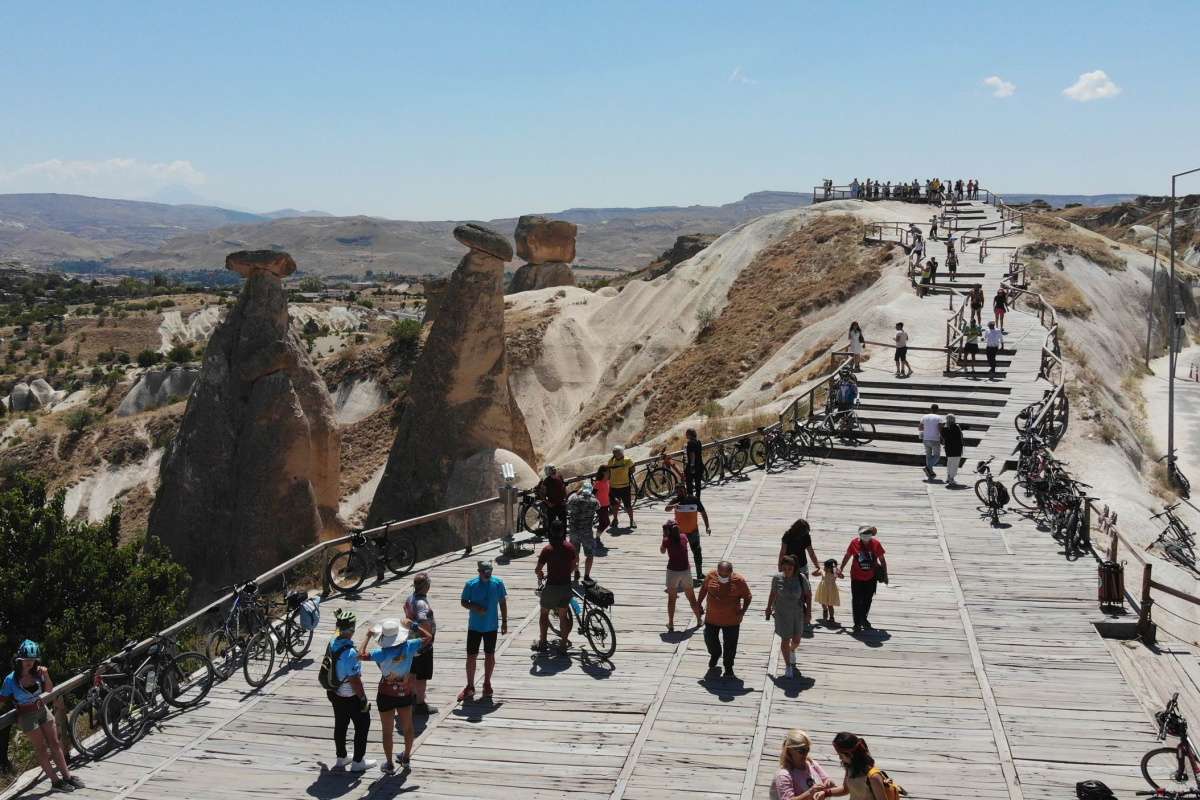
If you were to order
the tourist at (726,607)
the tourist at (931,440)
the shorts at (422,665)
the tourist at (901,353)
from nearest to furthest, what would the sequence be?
the shorts at (422,665), the tourist at (726,607), the tourist at (931,440), the tourist at (901,353)

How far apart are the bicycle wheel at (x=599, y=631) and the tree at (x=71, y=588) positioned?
32.0 ft

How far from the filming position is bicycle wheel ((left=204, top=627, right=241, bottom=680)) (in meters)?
12.5

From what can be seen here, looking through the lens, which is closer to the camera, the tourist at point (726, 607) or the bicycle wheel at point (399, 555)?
the tourist at point (726, 607)

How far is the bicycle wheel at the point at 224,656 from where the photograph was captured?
12.5 metres

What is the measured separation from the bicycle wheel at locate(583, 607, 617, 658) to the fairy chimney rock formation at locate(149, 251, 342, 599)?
45.5ft

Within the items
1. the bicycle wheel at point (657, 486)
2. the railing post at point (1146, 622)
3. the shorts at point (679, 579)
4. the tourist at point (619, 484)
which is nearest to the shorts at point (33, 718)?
the shorts at point (679, 579)

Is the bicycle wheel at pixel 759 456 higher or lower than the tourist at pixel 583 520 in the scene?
lower

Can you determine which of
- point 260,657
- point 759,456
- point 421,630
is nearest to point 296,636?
point 260,657

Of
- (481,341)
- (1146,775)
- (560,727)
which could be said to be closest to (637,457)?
(481,341)

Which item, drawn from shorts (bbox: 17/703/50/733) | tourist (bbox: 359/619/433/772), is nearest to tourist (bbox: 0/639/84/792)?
shorts (bbox: 17/703/50/733)

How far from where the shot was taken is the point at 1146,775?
9562 millimetres

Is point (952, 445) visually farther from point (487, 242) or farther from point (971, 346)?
point (487, 242)

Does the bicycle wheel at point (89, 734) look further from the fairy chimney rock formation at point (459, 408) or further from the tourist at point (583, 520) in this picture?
the fairy chimney rock formation at point (459, 408)

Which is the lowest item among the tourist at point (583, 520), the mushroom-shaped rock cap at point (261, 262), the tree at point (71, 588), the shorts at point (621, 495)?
the tree at point (71, 588)
